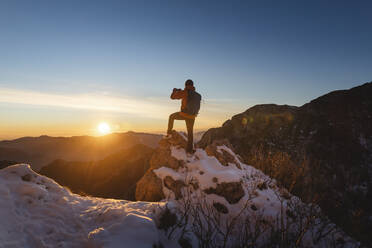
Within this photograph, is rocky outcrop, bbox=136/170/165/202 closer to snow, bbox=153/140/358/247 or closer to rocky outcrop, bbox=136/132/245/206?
rocky outcrop, bbox=136/132/245/206

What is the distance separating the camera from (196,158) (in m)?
7.74

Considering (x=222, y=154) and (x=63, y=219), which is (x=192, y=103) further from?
(x=63, y=219)

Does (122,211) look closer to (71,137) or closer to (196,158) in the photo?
(196,158)

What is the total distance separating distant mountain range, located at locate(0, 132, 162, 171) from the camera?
87.8 m

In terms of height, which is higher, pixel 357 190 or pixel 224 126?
pixel 224 126

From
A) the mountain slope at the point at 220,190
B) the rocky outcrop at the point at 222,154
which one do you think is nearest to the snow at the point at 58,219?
the mountain slope at the point at 220,190

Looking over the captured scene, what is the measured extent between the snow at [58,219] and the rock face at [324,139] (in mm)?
7536

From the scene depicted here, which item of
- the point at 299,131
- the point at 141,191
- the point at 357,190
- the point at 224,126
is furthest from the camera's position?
the point at 224,126

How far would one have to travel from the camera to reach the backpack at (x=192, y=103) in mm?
6953

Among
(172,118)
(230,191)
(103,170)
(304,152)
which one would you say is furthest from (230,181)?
(103,170)

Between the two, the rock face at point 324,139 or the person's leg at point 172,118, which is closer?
the person's leg at point 172,118

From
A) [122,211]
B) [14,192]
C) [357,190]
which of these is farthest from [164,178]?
[357,190]

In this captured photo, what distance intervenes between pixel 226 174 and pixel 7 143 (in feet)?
476

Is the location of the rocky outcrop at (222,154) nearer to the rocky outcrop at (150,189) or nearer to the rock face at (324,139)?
the rock face at (324,139)
